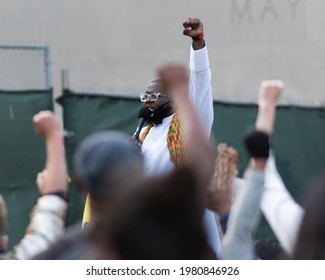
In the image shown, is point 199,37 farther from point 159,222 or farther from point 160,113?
point 159,222

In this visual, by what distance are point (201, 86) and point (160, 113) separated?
0.38 m

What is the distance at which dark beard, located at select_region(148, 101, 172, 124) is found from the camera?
520cm

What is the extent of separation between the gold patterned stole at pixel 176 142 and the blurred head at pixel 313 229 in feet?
8.50

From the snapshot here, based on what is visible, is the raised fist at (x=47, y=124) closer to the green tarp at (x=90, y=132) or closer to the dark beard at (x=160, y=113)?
the dark beard at (x=160, y=113)

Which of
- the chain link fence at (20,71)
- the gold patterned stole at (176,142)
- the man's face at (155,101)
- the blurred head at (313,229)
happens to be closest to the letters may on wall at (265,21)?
the chain link fence at (20,71)

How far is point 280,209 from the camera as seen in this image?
304 cm

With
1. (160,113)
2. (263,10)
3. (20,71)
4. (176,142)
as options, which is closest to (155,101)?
(160,113)

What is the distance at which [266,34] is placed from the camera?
10.9 metres

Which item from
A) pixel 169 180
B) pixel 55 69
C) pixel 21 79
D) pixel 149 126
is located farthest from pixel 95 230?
pixel 55 69

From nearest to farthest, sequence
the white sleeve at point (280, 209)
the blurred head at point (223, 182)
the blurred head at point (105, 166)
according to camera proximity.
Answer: the blurred head at point (105, 166) → the white sleeve at point (280, 209) → the blurred head at point (223, 182)

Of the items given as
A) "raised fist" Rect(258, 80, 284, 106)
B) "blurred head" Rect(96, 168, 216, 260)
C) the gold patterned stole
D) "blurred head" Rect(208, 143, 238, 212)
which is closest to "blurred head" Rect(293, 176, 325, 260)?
"blurred head" Rect(96, 168, 216, 260)

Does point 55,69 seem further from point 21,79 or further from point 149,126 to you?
point 149,126

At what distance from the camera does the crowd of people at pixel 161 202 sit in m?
2.23
